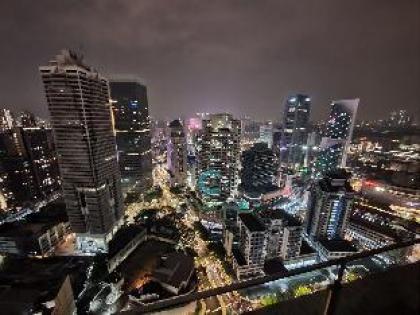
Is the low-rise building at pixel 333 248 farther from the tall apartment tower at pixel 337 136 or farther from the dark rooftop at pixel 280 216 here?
the tall apartment tower at pixel 337 136

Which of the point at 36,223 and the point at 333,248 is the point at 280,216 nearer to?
the point at 333,248

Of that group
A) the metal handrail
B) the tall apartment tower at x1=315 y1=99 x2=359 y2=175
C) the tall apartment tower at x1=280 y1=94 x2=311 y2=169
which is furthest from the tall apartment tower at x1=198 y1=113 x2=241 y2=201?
the metal handrail

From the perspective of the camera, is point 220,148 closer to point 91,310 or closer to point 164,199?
point 164,199

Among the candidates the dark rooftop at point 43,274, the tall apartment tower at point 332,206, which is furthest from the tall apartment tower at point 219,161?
the dark rooftop at point 43,274

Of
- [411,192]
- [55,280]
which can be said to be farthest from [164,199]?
[411,192]

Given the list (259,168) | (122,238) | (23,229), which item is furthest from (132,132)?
(122,238)

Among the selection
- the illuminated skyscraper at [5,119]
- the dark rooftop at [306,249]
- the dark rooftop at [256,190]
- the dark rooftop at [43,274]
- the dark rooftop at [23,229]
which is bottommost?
the dark rooftop at [306,249]
